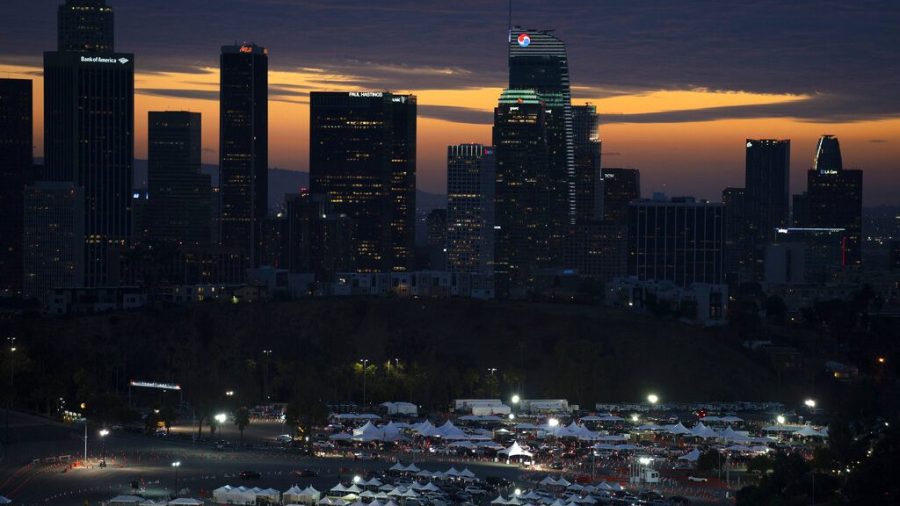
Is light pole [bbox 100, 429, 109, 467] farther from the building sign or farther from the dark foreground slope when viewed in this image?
the building sign

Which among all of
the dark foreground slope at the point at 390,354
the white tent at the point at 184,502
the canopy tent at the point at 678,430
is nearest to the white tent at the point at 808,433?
the canopy tent at the point at 678,430

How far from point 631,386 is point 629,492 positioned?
177 ft

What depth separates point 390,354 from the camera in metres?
136

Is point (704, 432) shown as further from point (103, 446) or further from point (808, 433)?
point (103, 446)

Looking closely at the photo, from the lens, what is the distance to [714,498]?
2980 inches

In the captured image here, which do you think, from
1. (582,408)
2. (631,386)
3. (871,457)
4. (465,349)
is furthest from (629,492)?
(465,349)

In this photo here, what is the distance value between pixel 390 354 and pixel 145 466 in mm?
55511

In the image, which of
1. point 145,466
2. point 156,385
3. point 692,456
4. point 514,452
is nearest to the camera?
point 145,466

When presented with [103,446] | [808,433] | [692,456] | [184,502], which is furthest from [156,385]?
[184,502]

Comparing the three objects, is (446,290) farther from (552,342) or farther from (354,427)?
(354,427)

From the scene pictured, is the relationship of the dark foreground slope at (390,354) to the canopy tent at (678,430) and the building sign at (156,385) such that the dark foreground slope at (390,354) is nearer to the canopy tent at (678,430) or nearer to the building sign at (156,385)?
the building sign at (156,385)

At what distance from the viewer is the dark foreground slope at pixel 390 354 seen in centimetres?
11625

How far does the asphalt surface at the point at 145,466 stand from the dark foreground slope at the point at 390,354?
27.8 ft

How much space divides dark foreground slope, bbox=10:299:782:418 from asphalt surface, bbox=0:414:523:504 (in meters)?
8.46
